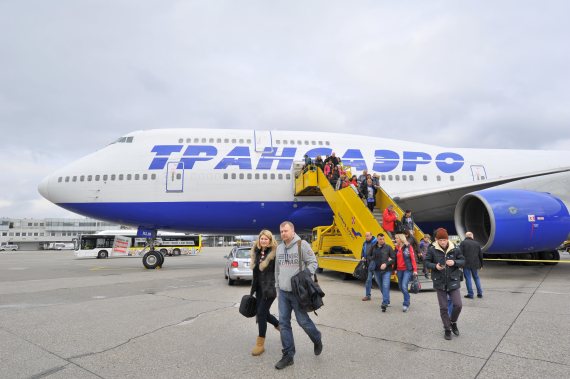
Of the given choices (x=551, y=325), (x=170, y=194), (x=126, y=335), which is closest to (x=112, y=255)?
(x=170, y=194)

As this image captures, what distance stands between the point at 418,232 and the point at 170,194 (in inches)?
334

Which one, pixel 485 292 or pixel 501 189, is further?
pixel 501 189

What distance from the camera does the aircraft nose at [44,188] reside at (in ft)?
45.5

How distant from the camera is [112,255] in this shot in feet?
112

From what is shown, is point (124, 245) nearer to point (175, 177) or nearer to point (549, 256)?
point (175, 177)

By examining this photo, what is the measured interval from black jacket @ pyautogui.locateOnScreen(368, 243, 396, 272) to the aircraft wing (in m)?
5.89

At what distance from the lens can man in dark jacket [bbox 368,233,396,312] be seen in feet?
21.3

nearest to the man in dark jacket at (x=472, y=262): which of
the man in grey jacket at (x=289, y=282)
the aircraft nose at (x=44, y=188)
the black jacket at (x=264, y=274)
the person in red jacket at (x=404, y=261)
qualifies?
the person in red jacket at (x=404, y=261)

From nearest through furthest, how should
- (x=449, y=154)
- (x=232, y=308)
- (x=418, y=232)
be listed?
(x=232, y=308) < (x=418, y=232) < (x=449, y=154)

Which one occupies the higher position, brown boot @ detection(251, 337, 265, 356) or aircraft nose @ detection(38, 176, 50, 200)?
aircraft nose @ detection(38, 176, 50, 200)

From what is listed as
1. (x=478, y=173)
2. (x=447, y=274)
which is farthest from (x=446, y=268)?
(x=478, y=173)

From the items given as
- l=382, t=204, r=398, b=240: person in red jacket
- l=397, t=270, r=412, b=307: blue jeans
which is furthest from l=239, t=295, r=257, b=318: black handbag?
l=382, t=204, r=398, b=240: person in red jacket

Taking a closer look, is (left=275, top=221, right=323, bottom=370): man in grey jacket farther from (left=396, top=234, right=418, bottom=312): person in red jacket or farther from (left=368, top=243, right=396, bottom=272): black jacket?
(left=396, top=234, right=418, bottom=312): person in red jacket

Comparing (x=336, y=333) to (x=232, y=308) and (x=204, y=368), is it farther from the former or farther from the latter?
(x=232, y=308)
